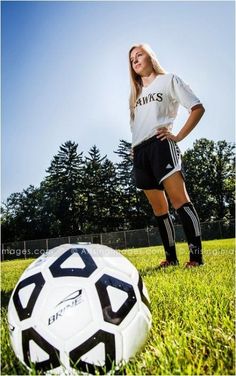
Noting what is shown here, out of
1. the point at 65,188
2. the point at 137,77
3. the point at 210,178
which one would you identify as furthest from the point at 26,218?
the point at 137,77

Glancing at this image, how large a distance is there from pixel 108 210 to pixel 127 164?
10.1 metres

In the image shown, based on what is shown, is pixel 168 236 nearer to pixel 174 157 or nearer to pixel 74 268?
pixel 174 157

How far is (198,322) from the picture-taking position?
2047 mm

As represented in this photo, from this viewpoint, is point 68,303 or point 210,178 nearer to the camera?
point 68,303

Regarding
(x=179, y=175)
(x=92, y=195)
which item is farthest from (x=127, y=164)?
(x=179, y=175)

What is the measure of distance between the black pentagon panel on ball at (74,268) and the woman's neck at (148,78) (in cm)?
342

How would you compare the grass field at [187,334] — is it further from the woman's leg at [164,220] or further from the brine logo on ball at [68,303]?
the woman's leg at [164,220]

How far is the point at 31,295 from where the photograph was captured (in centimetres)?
168

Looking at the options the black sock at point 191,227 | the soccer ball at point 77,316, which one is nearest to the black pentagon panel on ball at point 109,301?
the soccer ball at point 77,316

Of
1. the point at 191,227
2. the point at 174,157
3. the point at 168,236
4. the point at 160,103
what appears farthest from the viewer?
the point at 168,236

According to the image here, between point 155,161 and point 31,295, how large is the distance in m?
2.82

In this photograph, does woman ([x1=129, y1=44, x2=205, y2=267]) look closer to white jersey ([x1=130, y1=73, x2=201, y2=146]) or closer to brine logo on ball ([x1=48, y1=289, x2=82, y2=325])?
white jersey ([x1=130, y1=73, x2=201, y2=146])

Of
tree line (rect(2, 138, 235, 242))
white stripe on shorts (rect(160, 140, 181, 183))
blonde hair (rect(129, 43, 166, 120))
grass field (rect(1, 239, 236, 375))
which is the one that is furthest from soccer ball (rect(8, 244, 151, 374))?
tree line (rect(2, 138, 235, 242))

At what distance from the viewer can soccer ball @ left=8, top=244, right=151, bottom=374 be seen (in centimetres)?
154
